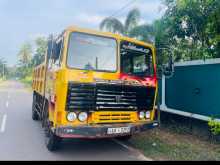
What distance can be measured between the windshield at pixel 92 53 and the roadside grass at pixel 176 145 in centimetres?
208

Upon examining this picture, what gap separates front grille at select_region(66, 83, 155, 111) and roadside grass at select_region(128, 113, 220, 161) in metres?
1.03

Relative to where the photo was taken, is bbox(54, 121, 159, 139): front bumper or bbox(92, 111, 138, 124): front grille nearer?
bbox(54, 121, 159, 139): front bumper

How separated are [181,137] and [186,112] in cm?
83

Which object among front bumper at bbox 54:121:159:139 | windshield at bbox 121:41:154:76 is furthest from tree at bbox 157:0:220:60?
front bumper at bbox 54:121:159:139

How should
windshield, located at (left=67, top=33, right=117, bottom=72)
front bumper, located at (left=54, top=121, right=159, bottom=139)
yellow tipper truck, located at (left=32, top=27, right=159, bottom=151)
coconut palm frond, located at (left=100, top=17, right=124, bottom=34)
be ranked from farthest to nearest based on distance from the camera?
coconut palm frond, located at (left=100, top=17, right=124, bottom=34) < windshield, located at (left=67, top=33, right=117, bottom=72) < yellow tipper truck, located at (left=32, top=27, right=159, bottom=151) < front bumper, located at (left=54, top=121, right=159, bottom=139)

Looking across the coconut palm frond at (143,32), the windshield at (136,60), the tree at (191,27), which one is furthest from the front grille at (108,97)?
the coconut palm frond at (143,32)

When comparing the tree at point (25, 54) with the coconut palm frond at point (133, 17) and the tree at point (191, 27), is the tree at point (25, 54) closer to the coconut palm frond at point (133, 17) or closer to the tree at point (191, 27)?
the coconut palm frond at point (133, 17)

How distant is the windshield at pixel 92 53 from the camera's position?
535 cm

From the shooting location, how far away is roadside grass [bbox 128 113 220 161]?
5621 millimetres

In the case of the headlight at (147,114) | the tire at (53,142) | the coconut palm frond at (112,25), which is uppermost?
the coconut palm frond at (112,25)

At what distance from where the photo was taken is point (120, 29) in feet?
65.5

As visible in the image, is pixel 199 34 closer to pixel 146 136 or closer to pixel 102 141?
pixel 146 136

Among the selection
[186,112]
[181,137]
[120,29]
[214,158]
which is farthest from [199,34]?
[120,29]

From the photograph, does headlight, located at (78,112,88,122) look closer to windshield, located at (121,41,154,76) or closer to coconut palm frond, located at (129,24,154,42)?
windshield, located at (121,41,154,76)
